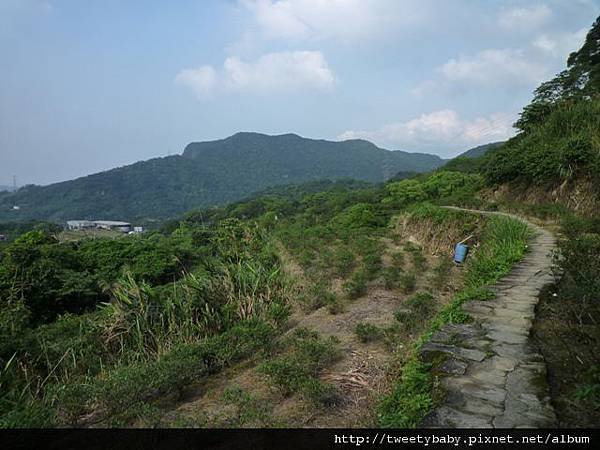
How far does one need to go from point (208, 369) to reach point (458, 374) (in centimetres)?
243

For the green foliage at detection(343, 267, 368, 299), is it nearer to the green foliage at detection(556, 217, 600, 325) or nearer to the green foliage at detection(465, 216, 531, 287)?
the green foliage at detection(465, 216, 531, 287)

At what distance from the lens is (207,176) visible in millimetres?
134750

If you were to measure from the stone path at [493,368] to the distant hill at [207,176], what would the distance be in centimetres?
9673

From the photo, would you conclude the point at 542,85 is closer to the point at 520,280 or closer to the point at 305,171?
the point at 520,280

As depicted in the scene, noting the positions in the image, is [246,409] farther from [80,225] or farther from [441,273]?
[80,225]

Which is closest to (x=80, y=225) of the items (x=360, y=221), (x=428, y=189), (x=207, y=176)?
(x=207, y=176)

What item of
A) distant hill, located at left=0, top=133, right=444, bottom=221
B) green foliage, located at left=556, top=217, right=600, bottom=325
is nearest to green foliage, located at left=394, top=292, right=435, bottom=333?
green foliage, located at left=556, top=217, right=600, bottom=325

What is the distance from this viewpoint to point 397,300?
211 inches

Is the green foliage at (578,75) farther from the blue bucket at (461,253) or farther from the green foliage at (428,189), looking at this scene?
the blue bucket at (461,253)

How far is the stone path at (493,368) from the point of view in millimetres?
A: 1944

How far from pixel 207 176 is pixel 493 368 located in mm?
138559

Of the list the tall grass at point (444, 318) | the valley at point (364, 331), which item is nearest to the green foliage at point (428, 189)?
the valley at point (364, 331)

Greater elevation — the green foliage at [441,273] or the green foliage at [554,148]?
the green foliage at [554,148]

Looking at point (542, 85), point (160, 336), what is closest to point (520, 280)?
point (160, 336)
